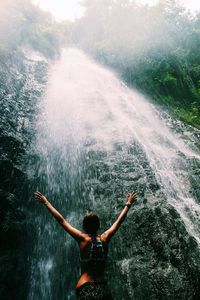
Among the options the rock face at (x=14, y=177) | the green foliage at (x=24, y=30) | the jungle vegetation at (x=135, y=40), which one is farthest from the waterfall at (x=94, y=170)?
the jungle vegetation at (x=135, y=40)

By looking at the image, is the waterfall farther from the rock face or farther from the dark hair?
the dark hair

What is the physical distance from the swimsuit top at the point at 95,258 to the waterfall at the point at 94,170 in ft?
11.1

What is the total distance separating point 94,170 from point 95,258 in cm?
548

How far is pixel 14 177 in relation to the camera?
812cm

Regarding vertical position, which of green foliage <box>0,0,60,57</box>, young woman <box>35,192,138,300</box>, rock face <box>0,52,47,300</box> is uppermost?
young woman <box>35,192,138,300</box>

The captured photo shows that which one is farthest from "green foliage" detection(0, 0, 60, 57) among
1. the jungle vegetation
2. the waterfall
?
the waterfall

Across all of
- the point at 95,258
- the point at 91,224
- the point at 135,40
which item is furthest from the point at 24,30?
the point at 95,258

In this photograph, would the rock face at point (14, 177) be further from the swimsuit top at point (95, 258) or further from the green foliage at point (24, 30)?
the swimsuit top at point (95, 258)

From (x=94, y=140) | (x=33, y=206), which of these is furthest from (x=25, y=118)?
(x=33, y=206)

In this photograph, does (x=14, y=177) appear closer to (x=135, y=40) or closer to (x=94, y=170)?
(x=94, y=170)

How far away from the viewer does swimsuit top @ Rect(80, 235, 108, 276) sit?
10.6 feet

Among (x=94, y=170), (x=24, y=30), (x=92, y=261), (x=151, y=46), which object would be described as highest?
(x=92, y=261)

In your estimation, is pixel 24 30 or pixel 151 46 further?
pixel 151 46

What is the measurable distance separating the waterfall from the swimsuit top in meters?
3.40
